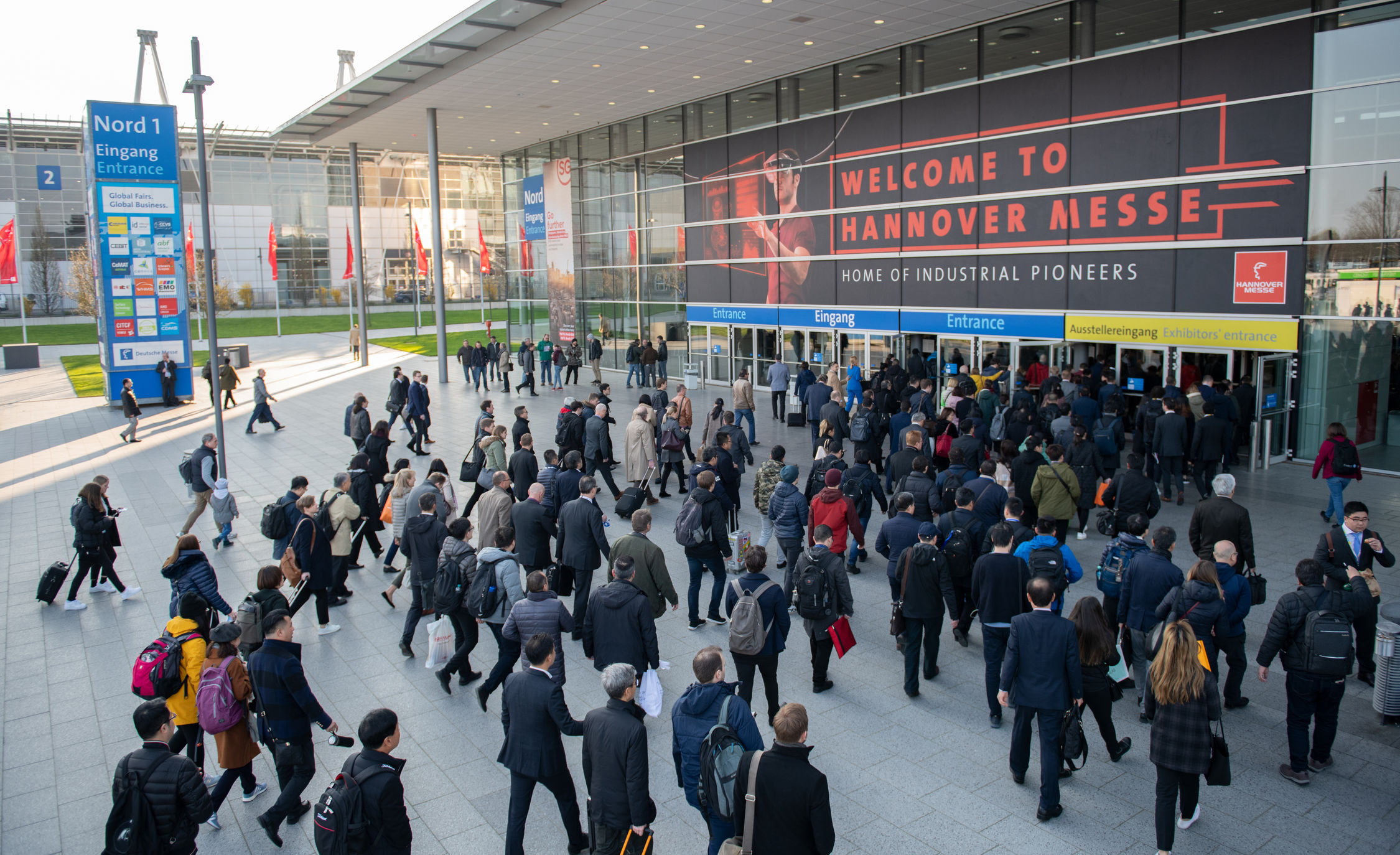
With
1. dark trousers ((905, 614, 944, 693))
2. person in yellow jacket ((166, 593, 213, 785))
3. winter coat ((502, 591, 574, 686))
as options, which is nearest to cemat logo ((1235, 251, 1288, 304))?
dark trousers ((905, 614, 944, 693))

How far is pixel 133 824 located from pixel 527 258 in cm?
3553

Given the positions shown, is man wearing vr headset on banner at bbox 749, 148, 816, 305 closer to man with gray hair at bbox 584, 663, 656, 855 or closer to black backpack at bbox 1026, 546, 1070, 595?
black backpack at bbox 1026, 546, 1070, 595

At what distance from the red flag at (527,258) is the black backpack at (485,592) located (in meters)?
32.2

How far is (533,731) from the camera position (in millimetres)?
4953

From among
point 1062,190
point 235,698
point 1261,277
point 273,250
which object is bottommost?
point 235,698

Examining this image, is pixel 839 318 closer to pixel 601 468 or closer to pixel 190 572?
pixel 601 468

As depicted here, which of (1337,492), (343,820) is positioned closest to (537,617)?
(343,820)

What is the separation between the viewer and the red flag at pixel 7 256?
41625 mm

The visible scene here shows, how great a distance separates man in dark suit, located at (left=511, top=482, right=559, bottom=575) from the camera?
862 cm

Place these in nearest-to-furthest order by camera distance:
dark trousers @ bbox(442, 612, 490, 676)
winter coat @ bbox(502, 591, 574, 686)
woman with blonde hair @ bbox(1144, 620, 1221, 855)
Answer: woman with blonde hair @ bbox(1144, 620, 1221, 855) < winter coat @ bbox(502, 591, 574, 686) < dark trousers @ bbox(442, 612, 490, 676)

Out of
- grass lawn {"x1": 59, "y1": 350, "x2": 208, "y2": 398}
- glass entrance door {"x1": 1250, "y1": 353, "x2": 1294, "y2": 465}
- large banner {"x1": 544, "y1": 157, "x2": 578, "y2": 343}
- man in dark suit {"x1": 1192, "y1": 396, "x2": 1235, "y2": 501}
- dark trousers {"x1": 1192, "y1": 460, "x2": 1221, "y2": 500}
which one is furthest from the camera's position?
large banner {"x1": 544, "y1": 157, "x2": 578, "y2": 343}

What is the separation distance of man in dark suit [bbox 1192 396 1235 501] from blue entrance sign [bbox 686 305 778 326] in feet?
46.6

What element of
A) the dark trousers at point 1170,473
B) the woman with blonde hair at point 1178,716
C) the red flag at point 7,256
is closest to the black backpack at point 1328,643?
the woman with blonde hair at point 1178,716

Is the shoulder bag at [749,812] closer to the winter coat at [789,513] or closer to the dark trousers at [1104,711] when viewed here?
the dark trousers at [1104,711]
